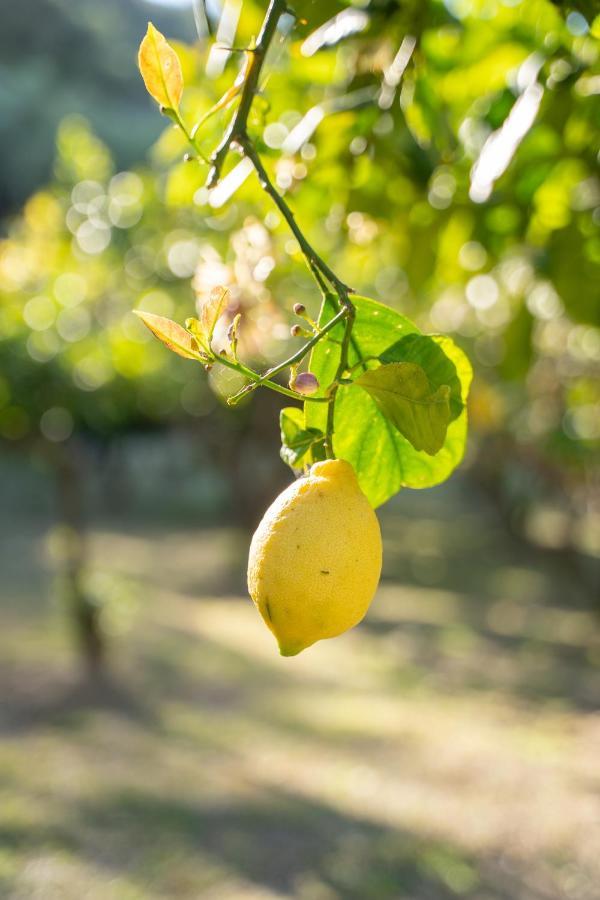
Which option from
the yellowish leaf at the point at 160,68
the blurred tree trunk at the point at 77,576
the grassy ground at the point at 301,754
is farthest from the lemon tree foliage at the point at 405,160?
the blurred tree trunk at the point at 77,576

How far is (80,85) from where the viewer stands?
1471 cm

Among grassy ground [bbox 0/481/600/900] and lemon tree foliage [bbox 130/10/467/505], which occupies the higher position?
lemon tree foliage [bbox 130/10/467/505]

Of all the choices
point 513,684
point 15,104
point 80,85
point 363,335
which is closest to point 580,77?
point 363,335

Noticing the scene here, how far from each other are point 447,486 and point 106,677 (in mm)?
9115

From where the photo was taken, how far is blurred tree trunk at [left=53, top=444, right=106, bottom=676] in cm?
451

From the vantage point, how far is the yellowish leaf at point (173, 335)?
453 millimetres

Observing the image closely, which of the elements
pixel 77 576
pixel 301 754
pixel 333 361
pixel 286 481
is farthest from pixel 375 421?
pixel 286 481

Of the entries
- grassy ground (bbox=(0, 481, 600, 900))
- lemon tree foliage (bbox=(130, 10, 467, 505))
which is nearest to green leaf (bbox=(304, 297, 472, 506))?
lemon tree foliage (bbox=(130, 10, 467, 505))

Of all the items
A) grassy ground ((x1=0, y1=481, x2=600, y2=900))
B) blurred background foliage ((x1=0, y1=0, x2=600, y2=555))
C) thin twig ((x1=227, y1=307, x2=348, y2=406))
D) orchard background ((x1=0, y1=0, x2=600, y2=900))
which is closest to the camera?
thin twig ((x1=227, y1=307, x2=348, y2=406))

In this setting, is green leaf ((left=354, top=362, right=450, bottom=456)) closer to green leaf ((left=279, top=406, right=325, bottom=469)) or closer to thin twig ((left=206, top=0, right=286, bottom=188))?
green leaf ((left=279, top=406, right=325, bottom=469))

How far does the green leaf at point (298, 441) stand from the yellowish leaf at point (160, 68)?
7.6 inches

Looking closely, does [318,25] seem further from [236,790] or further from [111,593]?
[111,593]

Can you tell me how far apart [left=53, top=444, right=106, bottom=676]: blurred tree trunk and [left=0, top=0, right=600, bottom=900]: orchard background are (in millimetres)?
17

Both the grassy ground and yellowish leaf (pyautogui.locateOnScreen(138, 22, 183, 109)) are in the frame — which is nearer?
yellowish leaf (pyautogui.locateOnScreen(138, 22, 183, 109))
